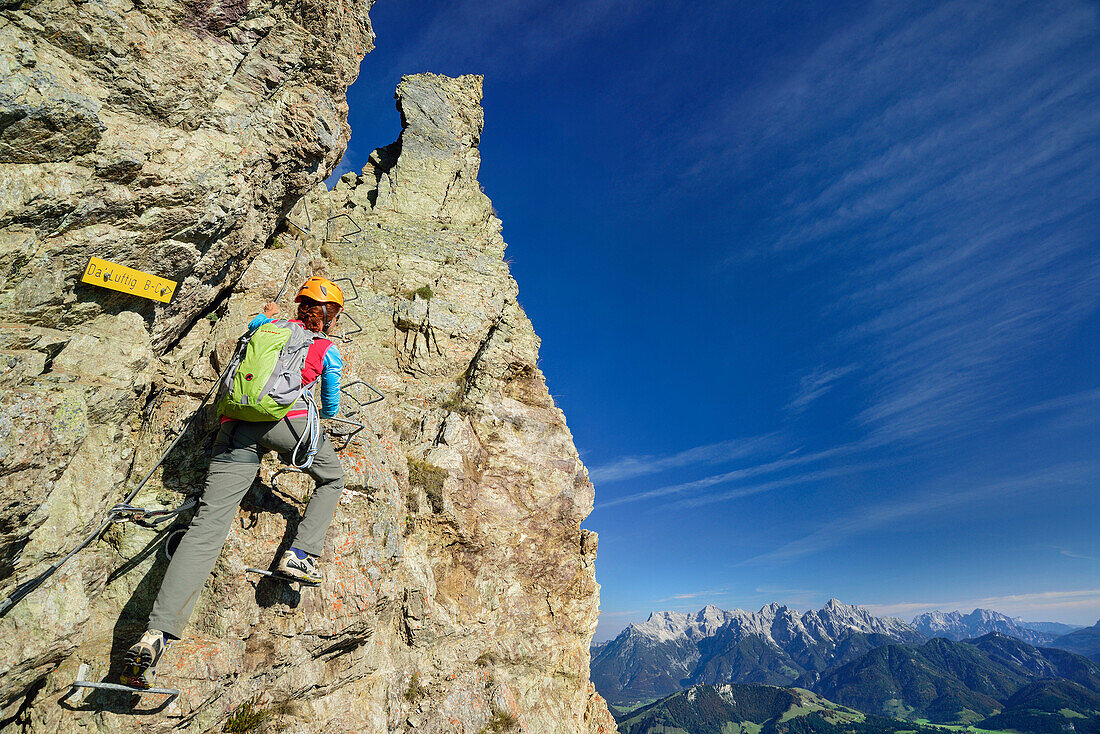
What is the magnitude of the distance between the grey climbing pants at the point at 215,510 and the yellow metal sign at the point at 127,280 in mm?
2597

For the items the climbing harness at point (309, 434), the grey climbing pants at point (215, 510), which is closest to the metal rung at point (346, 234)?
the climbing harness at point (309, 434)

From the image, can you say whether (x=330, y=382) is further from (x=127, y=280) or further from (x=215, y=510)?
(x=127, y=280)

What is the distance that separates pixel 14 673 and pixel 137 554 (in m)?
1.96

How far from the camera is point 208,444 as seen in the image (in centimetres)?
873

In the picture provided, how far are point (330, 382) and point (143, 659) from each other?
4180mm

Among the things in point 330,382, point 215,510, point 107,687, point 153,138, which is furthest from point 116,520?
point 153,138

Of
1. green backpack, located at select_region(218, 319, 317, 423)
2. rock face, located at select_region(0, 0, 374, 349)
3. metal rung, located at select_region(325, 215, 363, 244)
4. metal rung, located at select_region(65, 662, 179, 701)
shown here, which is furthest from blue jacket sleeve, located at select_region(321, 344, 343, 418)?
metal rung, located at select_region(325, 215, 363, 244)

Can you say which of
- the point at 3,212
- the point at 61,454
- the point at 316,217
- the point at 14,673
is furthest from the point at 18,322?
the point at 316,217

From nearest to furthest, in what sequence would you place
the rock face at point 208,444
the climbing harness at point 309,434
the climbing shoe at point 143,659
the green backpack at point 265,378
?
1. the climbing shoe at point 143,659
2. the rock face at point 208,444
3. the green backpack at point 265,378
4. the climbing harness at point 309,434

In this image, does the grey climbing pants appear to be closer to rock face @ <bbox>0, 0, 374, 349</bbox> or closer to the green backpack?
the green backpack

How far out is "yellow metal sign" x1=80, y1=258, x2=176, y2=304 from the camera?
6.96m

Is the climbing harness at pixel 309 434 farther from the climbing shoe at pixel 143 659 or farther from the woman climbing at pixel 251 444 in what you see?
the climbing shoe at pixel 143 659

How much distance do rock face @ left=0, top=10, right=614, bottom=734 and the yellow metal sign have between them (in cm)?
19

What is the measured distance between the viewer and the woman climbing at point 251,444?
21.1ft
